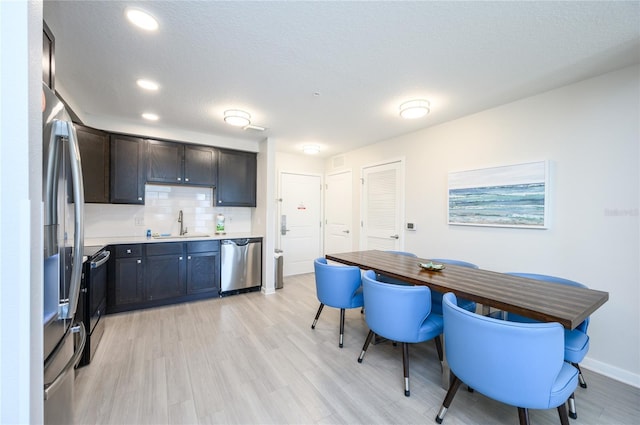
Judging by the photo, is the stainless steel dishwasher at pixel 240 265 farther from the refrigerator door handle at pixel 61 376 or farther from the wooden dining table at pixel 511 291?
the refrigerator door handle at pixel 61 376

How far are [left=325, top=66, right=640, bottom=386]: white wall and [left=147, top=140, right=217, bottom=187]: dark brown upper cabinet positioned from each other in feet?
12.1

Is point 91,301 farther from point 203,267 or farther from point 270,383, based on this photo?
point 270,383

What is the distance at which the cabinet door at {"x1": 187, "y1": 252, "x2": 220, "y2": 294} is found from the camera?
373cm

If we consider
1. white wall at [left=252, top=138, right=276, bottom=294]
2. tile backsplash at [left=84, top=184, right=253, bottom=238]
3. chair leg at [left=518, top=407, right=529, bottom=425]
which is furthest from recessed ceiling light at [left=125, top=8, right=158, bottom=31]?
chair leg at [left=518, top=407, right=529, bottom=425]

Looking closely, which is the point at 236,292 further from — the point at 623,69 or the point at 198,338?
the point at 623,69

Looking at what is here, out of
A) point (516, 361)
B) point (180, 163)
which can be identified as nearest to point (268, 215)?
point (180, 163)

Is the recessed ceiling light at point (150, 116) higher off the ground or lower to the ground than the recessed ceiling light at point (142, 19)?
lower

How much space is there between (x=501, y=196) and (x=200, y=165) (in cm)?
411

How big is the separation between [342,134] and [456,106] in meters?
1.62

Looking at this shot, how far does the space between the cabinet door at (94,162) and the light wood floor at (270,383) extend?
162 cm

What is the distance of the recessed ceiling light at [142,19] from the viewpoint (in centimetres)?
160

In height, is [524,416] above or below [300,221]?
below

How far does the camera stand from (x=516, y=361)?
1.32m

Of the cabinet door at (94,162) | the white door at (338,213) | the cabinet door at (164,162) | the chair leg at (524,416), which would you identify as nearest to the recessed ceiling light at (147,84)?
the cabinet door at (94,162)
